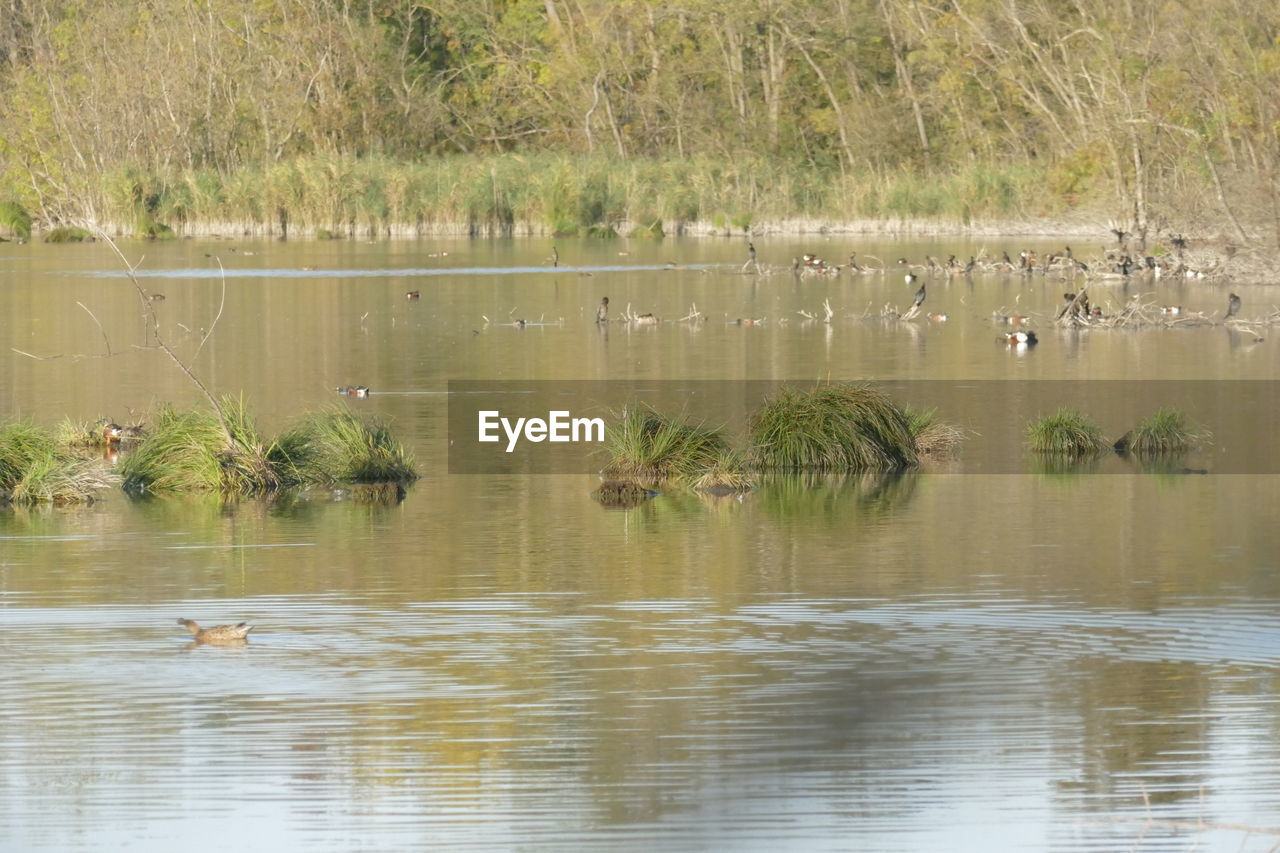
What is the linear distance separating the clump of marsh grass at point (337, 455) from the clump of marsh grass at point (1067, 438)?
5319 mm

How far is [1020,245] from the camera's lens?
4925 cm

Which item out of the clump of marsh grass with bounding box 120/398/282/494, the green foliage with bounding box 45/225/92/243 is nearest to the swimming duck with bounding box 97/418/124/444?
the clump of marsh grass with bounding box 120/398/282/494

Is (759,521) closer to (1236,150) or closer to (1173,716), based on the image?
(1173,716)

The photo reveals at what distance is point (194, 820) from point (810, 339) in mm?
22190

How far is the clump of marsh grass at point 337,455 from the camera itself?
52.3ft

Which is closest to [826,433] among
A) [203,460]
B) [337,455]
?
[337,455]

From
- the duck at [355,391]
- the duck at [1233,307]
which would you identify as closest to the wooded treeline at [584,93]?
the duck at [1233,307]

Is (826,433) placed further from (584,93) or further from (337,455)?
(584,93)

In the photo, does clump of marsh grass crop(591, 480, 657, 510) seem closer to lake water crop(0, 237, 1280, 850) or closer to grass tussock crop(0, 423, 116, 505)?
lake water crop(0, 237, 1280, 850)

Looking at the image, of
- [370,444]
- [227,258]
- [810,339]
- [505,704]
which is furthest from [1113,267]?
[505,704]

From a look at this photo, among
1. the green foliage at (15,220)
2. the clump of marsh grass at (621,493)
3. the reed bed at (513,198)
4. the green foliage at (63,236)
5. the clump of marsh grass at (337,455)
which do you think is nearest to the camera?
the clump of marsh grass at (621,493)

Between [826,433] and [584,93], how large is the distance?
52.9 metres

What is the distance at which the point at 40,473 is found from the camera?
49.7 feet

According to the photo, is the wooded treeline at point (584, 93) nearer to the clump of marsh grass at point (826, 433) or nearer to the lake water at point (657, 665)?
the clump of marsh grass at point (826, 433)
